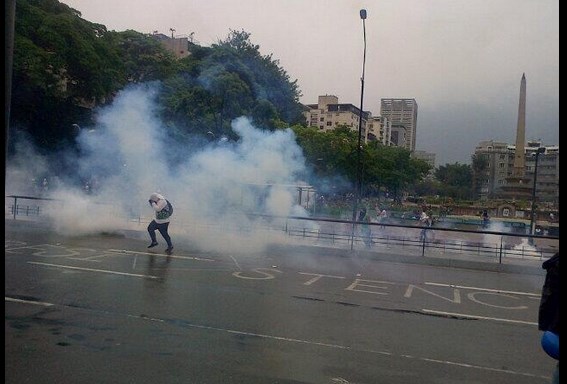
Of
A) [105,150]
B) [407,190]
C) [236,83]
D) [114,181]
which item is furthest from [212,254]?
[407,190]

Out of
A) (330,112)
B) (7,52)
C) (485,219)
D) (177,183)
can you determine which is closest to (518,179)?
A: (485,219)

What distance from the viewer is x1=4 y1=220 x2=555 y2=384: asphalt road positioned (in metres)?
5.06

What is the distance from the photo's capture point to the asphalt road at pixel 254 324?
5.06m

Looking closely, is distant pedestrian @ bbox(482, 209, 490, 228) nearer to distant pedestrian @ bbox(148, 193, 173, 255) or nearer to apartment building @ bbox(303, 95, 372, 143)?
distant pedestrian @ bbox(148, 193, 173, 255)

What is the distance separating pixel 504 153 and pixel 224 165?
2418cm

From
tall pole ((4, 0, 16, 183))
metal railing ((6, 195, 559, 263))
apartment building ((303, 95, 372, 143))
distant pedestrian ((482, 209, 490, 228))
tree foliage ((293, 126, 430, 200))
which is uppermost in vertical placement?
apartment building ((303, 95, 372, 143))

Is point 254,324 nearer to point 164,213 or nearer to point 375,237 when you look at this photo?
point 164,213

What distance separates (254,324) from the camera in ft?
22.0

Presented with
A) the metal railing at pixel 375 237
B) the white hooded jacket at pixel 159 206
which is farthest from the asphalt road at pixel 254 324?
the metal railing at pixel 375 237

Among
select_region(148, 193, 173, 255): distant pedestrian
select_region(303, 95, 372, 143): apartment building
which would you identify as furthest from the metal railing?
select_region(303, 95, 372, 143): apartment building

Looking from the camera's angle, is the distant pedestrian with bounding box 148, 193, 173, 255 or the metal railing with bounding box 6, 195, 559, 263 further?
the metal railing with bounding box 6, 195, 559, 263

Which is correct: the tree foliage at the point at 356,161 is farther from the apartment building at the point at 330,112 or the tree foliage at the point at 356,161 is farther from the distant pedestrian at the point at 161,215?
the apartment building at the point at 330,112

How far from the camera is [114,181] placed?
19844 mm

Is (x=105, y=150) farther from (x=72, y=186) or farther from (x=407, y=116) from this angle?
(x=407, y=116)
